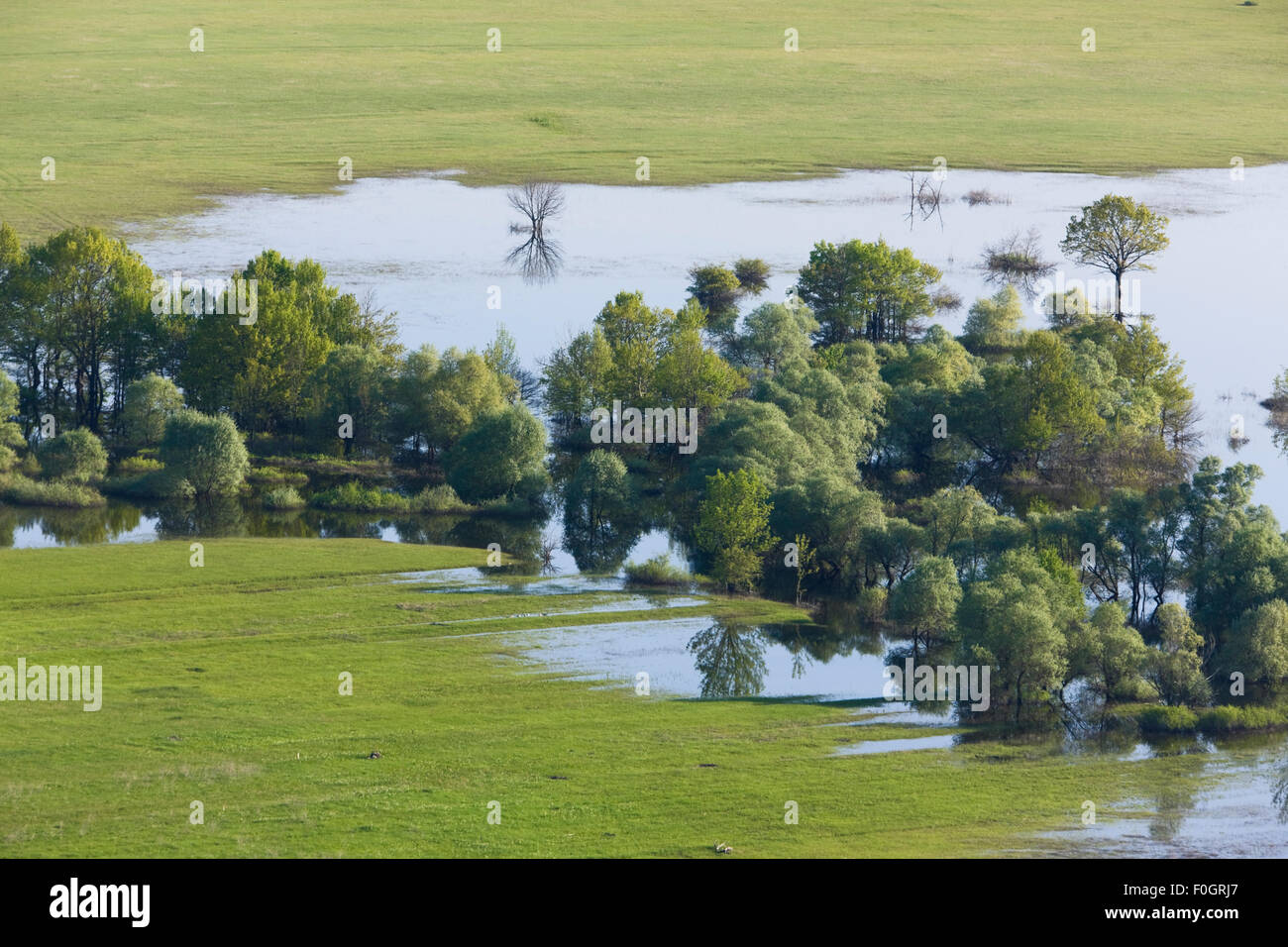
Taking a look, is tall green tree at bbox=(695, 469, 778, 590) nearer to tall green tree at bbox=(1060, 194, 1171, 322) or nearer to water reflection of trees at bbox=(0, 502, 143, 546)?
water reflection of trees at bbox=(0, 502, 143, 546)

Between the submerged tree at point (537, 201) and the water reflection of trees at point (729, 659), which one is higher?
the submerged tree at point (537, 201)

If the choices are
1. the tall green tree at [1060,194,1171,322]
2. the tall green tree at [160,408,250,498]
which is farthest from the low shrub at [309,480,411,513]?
the tall green tree at [1060,194,1171,322]

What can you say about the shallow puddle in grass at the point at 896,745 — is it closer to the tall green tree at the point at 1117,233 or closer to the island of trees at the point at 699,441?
the island of trees at the point at 699,441

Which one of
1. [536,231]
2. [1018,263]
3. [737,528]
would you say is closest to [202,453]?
[737,528]

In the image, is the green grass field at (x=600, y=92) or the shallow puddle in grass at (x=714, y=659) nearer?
the shallow puddle in grass at (x=714, y=659)

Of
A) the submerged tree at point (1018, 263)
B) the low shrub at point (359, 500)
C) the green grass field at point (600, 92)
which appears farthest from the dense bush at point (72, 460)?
the submerged tree at point (1018, 263)

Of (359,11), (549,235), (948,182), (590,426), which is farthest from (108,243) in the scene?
A: (359,11)
